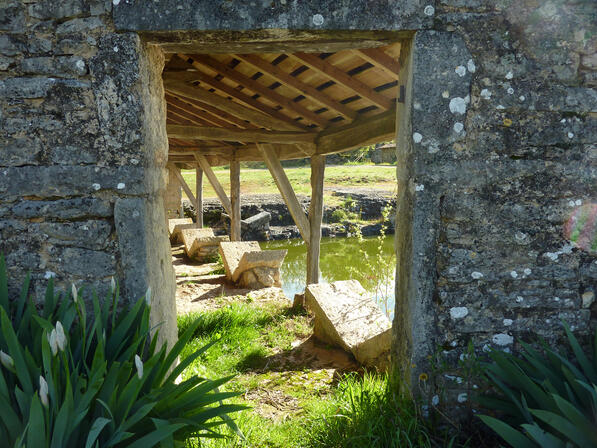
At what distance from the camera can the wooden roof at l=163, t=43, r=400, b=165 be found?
3.88 m

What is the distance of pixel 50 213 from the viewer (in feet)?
7.27

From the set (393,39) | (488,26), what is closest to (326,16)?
(393,39)

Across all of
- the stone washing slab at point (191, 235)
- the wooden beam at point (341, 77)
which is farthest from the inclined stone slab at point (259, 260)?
the wooden beam at point (341, 77)

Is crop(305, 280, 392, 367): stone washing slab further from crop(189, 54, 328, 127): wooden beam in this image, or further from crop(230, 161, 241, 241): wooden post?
crop(230, 161, 241, 241): wooden post

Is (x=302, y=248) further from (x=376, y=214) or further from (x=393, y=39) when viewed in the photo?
(x=393, y=39)

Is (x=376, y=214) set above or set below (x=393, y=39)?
below

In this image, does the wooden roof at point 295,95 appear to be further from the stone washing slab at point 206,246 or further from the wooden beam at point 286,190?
the stone washing slab at point 206,246

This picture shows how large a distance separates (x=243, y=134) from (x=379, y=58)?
319cm

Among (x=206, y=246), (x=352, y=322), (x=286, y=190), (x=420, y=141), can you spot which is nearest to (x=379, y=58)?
(x=420, y=141)

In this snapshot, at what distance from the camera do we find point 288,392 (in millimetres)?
3611

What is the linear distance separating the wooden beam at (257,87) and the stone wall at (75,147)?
248 centimetres

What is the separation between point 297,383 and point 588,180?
115 inches

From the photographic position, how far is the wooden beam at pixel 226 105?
5.02 meters

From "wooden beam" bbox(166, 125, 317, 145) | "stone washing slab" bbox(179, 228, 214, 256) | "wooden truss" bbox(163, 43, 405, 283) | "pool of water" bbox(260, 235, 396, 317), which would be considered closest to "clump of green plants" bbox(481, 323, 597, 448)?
"wooden truss" bbox(163, 43, 405, 283)
